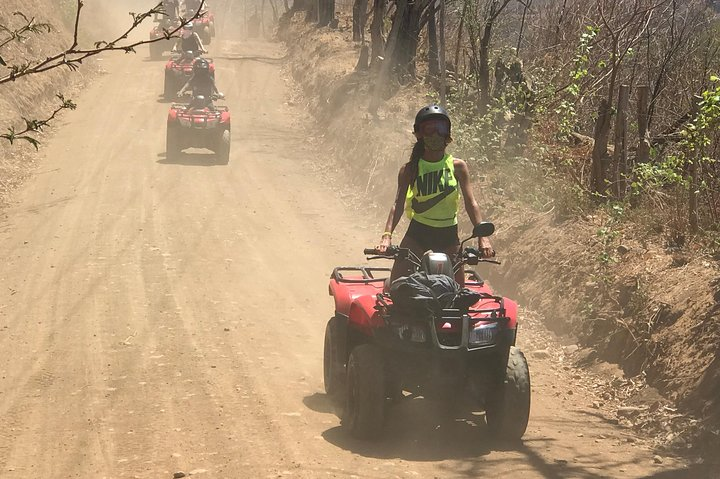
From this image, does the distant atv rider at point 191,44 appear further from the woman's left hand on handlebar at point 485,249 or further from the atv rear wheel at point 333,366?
the woman's left hand on handlebar at point 485,249

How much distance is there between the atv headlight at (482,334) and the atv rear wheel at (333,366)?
142 centimetres

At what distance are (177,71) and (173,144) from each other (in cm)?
635

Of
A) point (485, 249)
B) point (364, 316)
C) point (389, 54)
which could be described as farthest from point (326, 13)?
point (364, 316)

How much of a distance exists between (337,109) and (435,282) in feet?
51.6

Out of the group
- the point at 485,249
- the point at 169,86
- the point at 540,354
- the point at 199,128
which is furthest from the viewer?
the point at 169,86

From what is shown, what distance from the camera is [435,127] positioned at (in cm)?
689

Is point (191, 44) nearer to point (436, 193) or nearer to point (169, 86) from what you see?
point (169, 86)

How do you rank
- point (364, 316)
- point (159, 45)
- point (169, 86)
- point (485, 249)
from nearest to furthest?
point (364, 316)
point (485, 249)
point (169, 86)
point (159, 45)

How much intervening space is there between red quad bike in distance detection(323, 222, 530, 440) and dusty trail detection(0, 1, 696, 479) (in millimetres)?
269

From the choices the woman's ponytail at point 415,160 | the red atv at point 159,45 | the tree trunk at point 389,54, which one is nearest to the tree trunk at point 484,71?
the tree trunk at point 389,54

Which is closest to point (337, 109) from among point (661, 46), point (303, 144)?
point (303, 144)

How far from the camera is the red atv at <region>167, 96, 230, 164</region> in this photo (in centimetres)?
1845

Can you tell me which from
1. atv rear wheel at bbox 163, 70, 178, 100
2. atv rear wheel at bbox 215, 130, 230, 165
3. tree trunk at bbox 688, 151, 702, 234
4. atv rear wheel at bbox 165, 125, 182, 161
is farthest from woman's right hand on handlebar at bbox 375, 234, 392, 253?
atv rear wheel at bbox 163, 70, 178, 100

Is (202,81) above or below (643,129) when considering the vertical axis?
below
